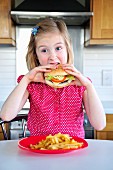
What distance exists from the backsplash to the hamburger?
5.56 ft

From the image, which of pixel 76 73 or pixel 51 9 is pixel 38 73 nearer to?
pixel 76 73

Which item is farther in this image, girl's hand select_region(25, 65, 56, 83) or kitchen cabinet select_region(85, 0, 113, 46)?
kitchen cabinet select_region(85, 0, 113, 46)

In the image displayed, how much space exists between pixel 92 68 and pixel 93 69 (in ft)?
0.04

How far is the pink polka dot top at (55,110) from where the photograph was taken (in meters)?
1.33

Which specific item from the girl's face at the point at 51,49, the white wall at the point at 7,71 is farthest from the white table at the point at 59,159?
the white wall at the point at 7,71

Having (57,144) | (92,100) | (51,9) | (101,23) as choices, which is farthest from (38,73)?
(101,23)

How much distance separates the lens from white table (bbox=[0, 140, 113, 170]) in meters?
0.91

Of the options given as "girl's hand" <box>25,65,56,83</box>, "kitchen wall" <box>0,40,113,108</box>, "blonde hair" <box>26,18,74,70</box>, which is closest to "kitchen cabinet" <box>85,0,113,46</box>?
"kitchen wall" <box>0,40,113,108</box>

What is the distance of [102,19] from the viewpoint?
8.50ft

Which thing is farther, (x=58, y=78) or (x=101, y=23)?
(x=101, y=23)

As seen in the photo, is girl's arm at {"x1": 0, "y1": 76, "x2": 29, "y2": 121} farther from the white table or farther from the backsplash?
the backsplash

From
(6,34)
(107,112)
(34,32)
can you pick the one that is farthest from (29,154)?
(6,34)

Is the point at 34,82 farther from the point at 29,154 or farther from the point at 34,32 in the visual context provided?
the point at 29,154

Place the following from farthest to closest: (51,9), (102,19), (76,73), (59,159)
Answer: (102,19)
(51,9)
(76,73)
(59,159)
